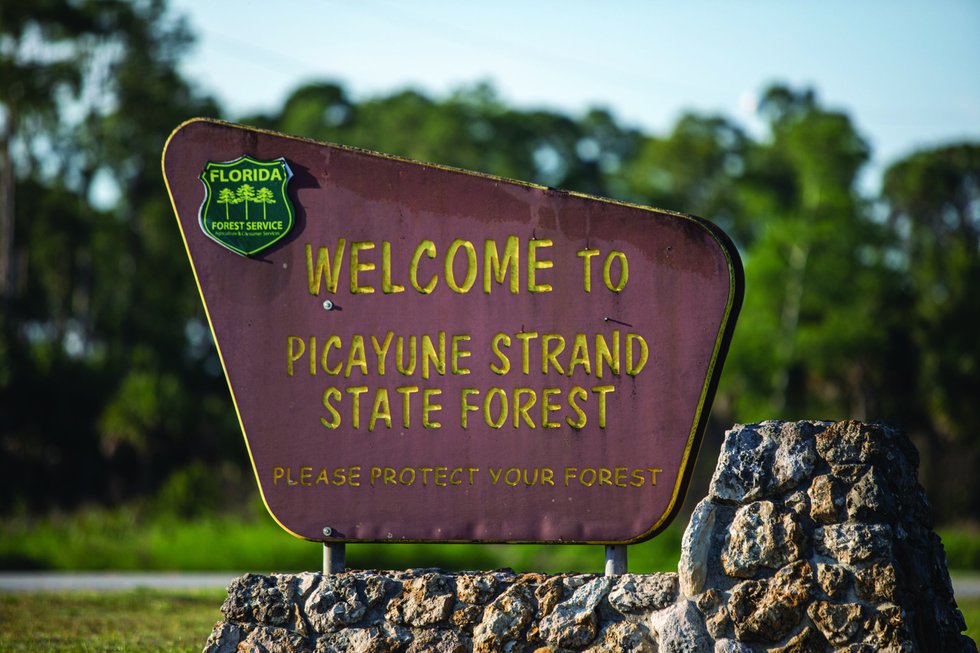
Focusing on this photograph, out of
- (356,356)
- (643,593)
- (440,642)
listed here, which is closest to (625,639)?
(643,593)

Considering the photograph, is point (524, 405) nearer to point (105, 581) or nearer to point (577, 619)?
point (577, 619)

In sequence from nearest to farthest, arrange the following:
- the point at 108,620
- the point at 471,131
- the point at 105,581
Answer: the point at 108,620, the point at 105,581, the point at 471,131

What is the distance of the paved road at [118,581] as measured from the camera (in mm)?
12779

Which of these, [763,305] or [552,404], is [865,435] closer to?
[552,404]

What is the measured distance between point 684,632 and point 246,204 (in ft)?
10.8

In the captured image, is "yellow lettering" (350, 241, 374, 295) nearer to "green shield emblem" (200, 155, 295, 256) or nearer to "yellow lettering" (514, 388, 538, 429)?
"green shield emblem" (200, 155, 295, 256)

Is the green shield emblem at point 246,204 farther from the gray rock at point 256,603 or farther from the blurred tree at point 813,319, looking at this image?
the blurred tree at point 813,319

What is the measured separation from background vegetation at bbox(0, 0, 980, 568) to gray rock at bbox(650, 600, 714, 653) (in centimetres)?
962

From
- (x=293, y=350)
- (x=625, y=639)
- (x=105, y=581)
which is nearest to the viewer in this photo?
(x=625, y=639)

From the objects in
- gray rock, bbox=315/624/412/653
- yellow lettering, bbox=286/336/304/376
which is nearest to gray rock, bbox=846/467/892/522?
gray rock, bbox=315/624/412/653

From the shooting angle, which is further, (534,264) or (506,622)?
(534,264)

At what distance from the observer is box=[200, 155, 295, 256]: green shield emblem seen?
670cm

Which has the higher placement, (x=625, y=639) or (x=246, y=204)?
(x=246, y=204)

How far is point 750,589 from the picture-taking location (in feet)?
17.9
